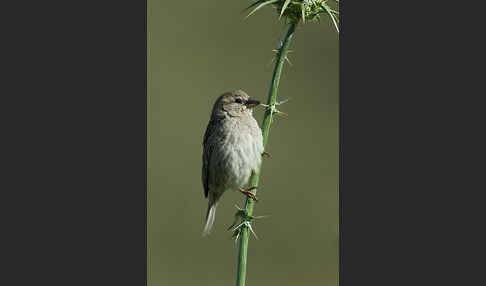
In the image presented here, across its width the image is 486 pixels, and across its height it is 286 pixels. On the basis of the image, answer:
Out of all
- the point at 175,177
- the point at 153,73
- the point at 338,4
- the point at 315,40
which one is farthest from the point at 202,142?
the point at 338,4

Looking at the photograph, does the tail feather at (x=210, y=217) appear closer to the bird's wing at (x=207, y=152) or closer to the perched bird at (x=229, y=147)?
the perched bird at (x=229, y=147)

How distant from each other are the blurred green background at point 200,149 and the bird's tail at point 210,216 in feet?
0.20

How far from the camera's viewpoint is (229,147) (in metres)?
7.43

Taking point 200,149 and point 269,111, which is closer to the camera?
point 269,111

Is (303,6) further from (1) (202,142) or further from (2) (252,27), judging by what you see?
(1) (202,142)

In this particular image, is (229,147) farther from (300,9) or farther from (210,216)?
(300,9)

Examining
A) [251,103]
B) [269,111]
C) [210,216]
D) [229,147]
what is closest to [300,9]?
[269,111]

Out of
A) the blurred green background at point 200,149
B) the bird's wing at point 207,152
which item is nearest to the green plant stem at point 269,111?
the blurred green background at point 200,149

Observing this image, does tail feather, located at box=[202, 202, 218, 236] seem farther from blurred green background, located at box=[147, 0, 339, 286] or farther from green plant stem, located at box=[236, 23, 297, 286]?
green plant stem, located at box=[236, 23, 297, 286]

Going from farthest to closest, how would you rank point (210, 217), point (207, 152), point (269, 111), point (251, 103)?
point (207, 152), point (210, 217), point (251, 103), point (269, 111)

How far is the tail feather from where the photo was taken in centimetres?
735

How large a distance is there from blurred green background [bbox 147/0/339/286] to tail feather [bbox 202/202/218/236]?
0.20 feet

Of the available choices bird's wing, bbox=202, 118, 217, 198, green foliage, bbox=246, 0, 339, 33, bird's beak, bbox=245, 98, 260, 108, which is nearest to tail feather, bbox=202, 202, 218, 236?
bird's wing, bbox=202, 118, 217, 198

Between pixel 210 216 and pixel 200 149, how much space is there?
31.7 inches
